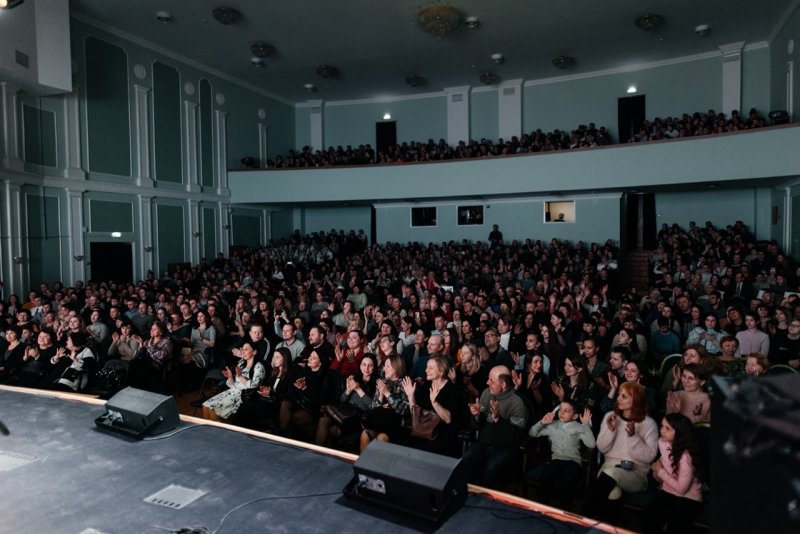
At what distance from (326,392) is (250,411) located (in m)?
→ 0.64

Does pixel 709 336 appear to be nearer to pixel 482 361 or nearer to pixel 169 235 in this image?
pixel 482 361

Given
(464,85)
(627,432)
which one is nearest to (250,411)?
(627,432)

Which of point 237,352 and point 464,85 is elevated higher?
point 464,85

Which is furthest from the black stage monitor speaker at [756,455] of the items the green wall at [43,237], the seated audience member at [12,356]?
the green wall at [43,237]

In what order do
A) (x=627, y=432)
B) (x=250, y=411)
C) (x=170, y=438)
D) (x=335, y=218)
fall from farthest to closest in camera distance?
(x=335, y=218) → (x=250, y=411) → (x=627, y=432) → (x=170, y=438)

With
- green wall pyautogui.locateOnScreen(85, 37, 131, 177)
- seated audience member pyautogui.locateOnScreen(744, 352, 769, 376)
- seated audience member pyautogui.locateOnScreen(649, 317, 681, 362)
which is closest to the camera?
seated audience member pyautogui.locateOnScreen(744, 352, 769, 376)

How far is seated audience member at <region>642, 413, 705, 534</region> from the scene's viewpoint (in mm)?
2758

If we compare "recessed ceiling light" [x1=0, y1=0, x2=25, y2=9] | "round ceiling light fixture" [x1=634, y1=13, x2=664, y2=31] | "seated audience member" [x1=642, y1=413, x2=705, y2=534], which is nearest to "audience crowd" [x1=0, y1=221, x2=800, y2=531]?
"seated audience member" [x1=642, y1=413, x2=705, y2=534]

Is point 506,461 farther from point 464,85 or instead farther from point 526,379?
point 464,85

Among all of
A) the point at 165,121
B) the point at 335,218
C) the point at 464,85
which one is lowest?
the point at 335,218

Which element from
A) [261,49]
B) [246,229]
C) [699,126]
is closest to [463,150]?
[699,126]

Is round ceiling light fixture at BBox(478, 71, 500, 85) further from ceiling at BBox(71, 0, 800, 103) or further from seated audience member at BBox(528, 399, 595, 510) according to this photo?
seated audience member at BBox(528, 399, 595, 510)

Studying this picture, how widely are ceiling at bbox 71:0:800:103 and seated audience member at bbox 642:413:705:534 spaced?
10507mm

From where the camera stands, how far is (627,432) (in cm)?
322
